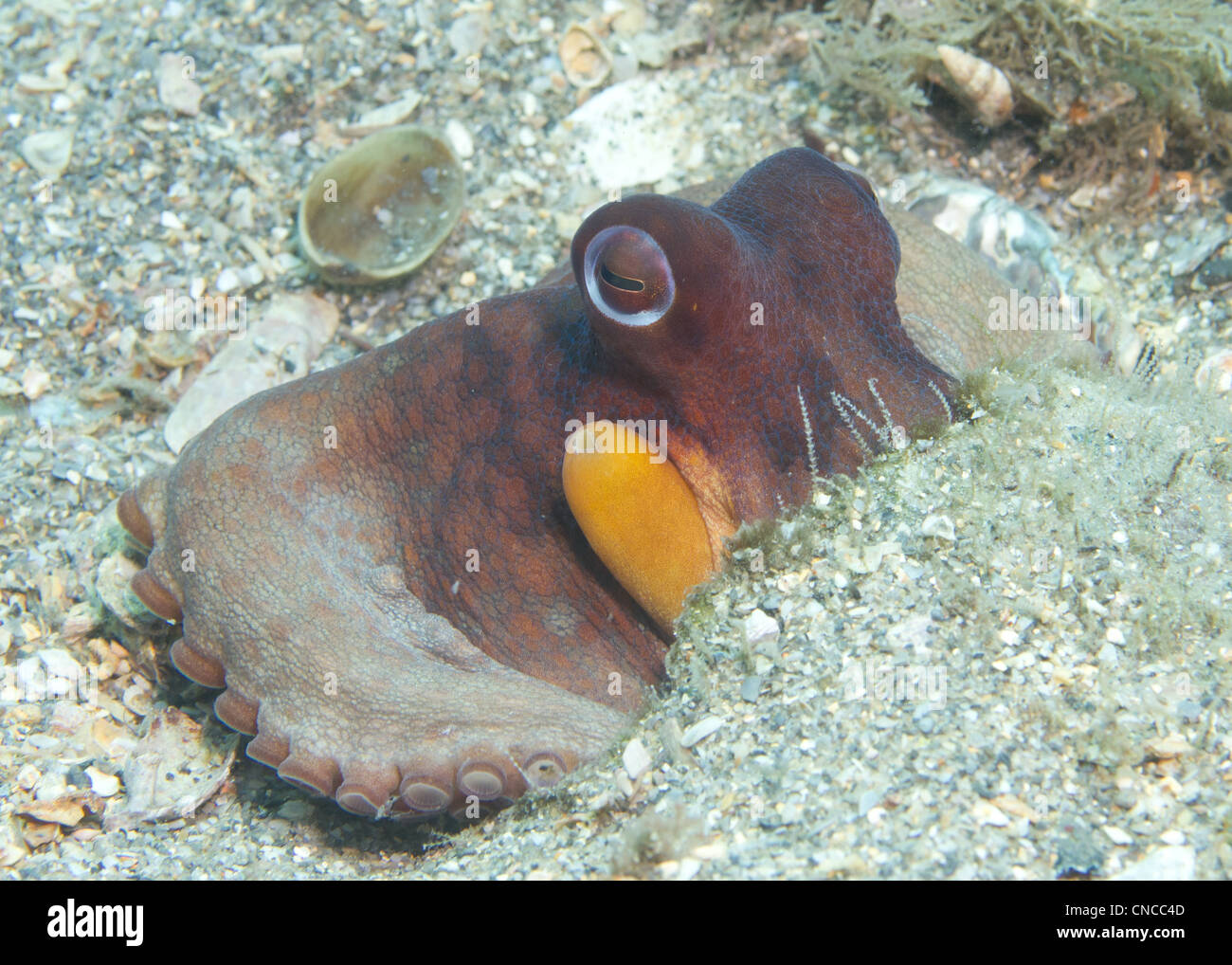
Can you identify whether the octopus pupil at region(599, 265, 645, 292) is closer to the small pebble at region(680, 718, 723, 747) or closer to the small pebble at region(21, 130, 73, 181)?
the small pebble at region(680, 718, 723, 747)

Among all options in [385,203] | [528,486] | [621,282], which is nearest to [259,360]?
[385,203]

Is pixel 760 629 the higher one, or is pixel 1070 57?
pixel 1070 57

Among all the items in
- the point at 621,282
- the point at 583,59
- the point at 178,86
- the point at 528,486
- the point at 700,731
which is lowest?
the point at 700,731

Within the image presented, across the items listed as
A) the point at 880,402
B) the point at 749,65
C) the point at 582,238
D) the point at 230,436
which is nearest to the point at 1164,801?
the point at 880,402

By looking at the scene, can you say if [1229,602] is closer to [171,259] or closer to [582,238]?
[582,238]

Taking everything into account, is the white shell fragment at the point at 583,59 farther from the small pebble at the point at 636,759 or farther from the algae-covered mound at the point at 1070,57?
the small pebble at the point at 636,759

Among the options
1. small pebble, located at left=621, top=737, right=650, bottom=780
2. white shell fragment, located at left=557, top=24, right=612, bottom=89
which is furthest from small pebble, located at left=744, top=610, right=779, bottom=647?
white shell fragment, located at left=557, top=24, right=612, bottom=89

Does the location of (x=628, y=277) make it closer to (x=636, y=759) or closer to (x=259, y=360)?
(x=636, y=759)

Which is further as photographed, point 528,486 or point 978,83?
point 978,83
